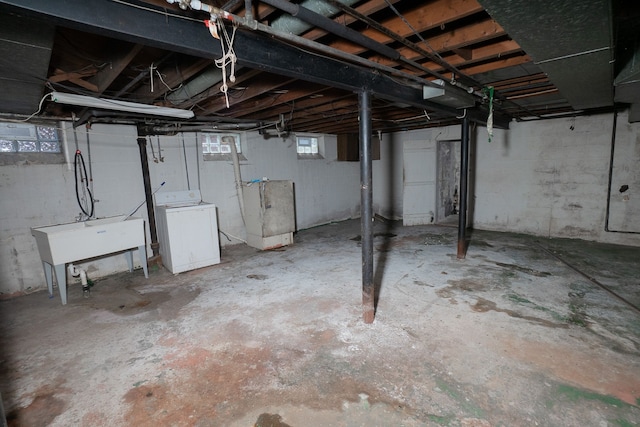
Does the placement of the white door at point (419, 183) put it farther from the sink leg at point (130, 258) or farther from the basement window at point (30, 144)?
the basement window at point (30, 144)

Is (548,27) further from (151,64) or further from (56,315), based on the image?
(56,315)

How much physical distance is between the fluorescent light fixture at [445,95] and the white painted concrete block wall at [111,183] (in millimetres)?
3663

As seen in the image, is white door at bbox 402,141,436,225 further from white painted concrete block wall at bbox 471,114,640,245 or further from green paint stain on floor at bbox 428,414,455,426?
green paint stain on floor at bbox 428,414,455,426

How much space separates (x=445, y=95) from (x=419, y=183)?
3.91m

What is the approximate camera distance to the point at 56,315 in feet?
10.0

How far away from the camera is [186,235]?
4145mm

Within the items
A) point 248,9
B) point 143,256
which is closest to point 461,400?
point 248,9

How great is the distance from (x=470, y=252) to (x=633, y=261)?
2.02 metres

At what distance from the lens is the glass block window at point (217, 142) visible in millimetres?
5162

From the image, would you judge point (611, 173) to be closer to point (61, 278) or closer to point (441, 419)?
point (441, 419)


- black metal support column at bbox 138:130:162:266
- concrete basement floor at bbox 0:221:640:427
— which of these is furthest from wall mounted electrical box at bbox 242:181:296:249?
black metal support column at bbox 138:130:162:266

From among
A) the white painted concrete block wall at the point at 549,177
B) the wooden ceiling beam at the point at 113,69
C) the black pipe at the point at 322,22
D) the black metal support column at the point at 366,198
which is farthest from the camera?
the white painted concrete block wall at the point at 549,177

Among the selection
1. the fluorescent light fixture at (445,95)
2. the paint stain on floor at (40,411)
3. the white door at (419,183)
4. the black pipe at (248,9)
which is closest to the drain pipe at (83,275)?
the paint stain on floor at (40,411)

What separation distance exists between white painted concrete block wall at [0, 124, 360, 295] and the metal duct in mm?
4496
